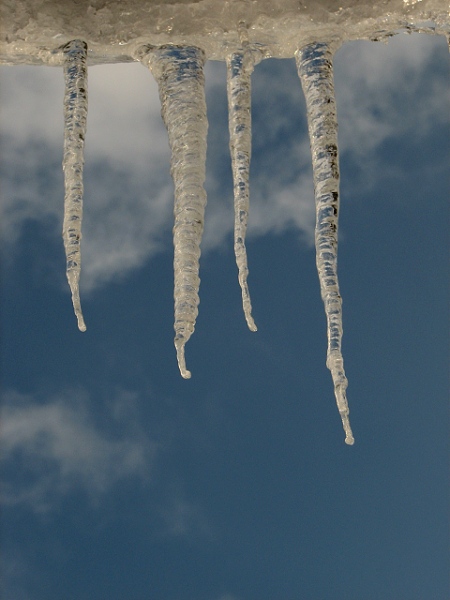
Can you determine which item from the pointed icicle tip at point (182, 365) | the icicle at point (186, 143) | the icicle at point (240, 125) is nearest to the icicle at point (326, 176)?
the icicle at point (240, 125)

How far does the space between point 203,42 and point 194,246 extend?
28.9 inches

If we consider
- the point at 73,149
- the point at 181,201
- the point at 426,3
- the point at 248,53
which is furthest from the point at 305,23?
the point at 73,149

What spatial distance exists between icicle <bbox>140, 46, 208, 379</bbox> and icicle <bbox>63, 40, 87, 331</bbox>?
0.82 ft

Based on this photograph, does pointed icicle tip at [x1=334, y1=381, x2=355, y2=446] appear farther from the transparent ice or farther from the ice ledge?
the ice ledge

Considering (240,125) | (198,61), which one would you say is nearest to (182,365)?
(240,125)

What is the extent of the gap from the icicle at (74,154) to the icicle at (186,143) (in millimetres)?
251

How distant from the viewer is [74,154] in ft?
10.1

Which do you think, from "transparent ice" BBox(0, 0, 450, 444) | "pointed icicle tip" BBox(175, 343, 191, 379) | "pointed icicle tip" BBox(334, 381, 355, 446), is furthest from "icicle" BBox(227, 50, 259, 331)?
"pointed icicle tip" BBox(334, 381, 355, 446)

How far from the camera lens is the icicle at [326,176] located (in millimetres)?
2949

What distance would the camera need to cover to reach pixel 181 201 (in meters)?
3.03

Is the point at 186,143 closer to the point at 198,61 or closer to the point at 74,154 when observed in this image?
the point at 198,61

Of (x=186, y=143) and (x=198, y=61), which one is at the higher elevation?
(x=198, y=61)

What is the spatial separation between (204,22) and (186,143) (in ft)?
1.39

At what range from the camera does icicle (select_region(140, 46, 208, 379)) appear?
3020mm
